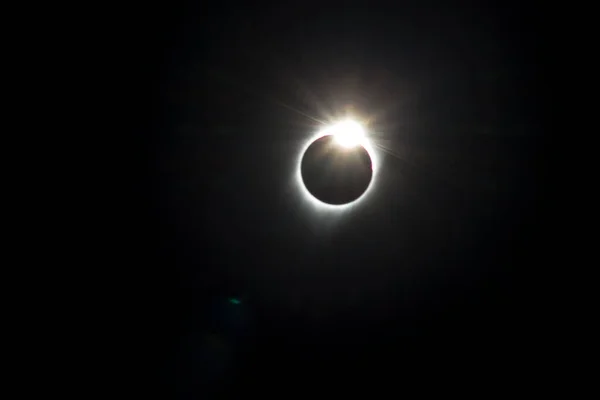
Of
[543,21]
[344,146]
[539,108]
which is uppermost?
[543,21]

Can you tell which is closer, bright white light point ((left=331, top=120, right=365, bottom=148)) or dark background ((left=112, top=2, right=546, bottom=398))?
dark background ((left=112, top=2, right=546, bottom=398))

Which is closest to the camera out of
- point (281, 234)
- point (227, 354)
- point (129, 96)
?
point (129, 96)

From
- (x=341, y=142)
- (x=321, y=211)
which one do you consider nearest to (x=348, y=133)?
(x=341, y=142)

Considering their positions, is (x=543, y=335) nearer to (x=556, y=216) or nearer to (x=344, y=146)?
(x=556, y=216)

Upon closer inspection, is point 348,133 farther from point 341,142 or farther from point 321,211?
point 321,211

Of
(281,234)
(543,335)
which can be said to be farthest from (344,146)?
(543,335)
